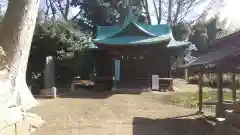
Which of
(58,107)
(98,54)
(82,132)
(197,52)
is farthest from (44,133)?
(197,52)

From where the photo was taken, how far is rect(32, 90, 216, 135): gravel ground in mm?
7668

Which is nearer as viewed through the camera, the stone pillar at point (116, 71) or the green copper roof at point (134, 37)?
the green copper roof at point (134, 37)

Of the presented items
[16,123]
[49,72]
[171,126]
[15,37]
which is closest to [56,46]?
[49,72]

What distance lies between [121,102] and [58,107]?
9.89 feet

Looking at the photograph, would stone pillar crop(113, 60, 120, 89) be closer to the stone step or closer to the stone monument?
the stone monument

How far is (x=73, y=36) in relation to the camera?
1952cm

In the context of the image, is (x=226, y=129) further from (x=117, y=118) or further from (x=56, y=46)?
(x=56, y=46)

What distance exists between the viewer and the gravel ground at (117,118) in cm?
767

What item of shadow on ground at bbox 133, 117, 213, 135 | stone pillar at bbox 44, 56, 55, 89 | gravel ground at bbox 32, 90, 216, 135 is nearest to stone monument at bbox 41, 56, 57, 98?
stone pillar at bbox 44, 56, 55, 89

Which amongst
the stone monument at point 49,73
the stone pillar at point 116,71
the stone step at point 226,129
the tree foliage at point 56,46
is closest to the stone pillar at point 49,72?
the stone monument at point 49,73

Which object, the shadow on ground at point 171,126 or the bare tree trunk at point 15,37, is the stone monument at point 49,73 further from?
the bare tree trunk at point 15,37

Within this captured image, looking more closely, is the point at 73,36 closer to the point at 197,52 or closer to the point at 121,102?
the point at 121,102

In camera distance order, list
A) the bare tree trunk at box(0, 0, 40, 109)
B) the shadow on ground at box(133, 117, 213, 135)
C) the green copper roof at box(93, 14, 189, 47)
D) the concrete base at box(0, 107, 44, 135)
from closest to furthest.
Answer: the concrete base at box(0, 107, 44, 135), the bare tree trunk at box(0, 0, 40, 109), the shadow on ground at box(133, 117, 213, 135), the green copper roof at box(93, 14, 189, 47)

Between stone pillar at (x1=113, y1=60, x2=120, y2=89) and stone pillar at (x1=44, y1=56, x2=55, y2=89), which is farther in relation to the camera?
stone pillar at (x1=44, y1=56, x2=55, y2=89)
